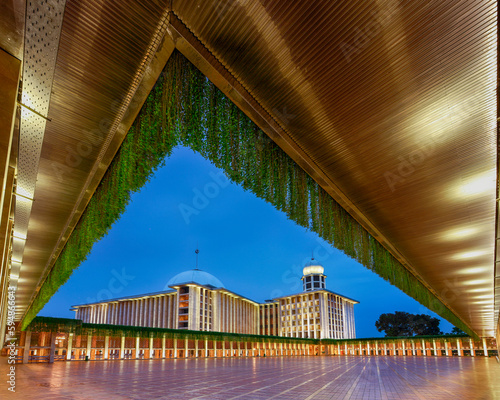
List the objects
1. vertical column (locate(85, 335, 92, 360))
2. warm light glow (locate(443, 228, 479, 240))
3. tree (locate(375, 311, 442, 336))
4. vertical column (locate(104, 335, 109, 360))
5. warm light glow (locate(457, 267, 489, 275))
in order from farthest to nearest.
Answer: tree (locate(375, 311, 442, 336))
vertical column (locate(104, 335, 109, 360))
vertical column (locate(85, 335, 92, 360))
warm light glow (locate(457, 267, 489, 275))
warm light glow (locate(443, 228, 479, 240))

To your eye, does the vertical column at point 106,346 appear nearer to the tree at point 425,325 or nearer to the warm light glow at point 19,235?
the warm light glow at point 19,235

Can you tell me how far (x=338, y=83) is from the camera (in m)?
4.47

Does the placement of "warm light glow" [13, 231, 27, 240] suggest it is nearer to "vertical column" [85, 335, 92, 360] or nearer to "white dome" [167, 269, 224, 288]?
"vertical column" [85, 335, 92, 360]

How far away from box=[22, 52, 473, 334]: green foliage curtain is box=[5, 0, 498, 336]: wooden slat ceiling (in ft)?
1.71

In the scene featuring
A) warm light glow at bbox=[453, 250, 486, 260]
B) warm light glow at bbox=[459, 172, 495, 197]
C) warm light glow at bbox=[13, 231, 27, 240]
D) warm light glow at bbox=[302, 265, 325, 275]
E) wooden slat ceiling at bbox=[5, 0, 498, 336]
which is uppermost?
warm light glow at bbox=[302, 265, 325, 275]

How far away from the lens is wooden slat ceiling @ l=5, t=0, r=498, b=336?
140 inches

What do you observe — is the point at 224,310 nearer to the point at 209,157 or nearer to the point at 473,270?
the point at 473,270

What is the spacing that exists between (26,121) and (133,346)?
30274mm

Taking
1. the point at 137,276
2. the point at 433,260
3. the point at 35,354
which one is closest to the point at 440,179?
the point at 433,260

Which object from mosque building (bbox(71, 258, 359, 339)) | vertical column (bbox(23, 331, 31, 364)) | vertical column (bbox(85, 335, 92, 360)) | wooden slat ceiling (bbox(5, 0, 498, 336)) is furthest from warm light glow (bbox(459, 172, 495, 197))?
mosque building (bbox(71, 258, 359, 339))

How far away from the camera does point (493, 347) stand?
38969 millimetres

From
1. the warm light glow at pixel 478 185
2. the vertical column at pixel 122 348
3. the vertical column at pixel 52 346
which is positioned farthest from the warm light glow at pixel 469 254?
the vertical column at pixel 122 348

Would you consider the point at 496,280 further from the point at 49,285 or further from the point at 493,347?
the point at 493,347

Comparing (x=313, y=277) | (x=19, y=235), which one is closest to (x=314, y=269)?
(x=313, y=277)
